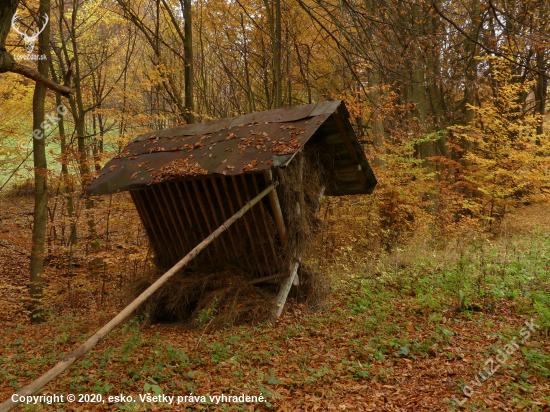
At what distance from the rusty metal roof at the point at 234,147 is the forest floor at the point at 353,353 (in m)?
2.44

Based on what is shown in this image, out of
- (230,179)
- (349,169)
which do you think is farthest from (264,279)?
(349,169)

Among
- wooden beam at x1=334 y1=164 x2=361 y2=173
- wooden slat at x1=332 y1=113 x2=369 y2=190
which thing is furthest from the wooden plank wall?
wooden beam at x1=334 y1=164 x2=361 y2=173

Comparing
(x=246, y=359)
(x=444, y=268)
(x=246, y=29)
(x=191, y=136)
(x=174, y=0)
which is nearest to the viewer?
(x=246, y=359)

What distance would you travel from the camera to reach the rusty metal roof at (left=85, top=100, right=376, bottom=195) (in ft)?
18.3

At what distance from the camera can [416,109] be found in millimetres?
14156

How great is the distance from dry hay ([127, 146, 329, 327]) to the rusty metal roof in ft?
2.47

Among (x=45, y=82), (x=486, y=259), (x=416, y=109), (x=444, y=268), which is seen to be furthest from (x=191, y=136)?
(x=416, y=109)

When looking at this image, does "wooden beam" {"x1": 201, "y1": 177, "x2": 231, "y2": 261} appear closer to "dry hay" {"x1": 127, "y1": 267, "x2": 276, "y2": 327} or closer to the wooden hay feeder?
the wooden hay feeder

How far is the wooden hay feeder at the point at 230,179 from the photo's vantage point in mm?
5883

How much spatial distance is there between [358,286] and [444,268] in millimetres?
1862

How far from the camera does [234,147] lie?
603 cm

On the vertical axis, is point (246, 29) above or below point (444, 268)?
above

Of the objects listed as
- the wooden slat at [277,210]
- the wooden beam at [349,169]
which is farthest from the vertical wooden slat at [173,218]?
the wooden beam at [349,169]

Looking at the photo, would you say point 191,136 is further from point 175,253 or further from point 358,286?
point 358,286
